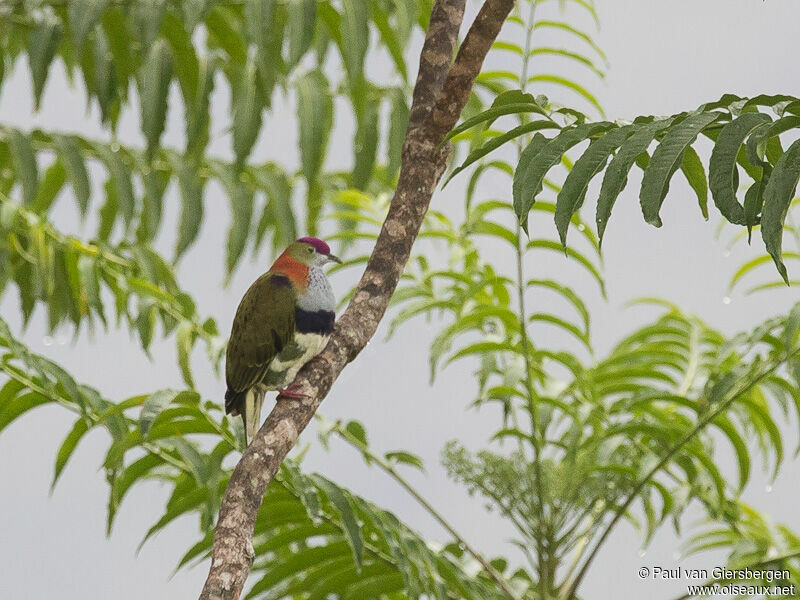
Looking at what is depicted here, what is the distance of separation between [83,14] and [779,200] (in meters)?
2.37

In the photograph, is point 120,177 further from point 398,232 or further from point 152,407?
point 398,232

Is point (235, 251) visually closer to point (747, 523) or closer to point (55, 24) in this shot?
point (55, 24)

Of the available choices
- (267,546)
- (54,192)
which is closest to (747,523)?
(267,546)

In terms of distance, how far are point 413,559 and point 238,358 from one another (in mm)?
800

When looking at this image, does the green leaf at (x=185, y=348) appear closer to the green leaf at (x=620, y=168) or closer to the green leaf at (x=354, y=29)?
the green leaf at (x=354, y=29)

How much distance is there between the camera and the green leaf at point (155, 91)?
348cm

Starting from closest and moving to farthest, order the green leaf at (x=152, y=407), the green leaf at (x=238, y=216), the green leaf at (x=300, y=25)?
1. the green leaf at (x=152, y=407)
2. the green leaf at (x=300, y=25)
3. the green leaf at (x=238, y=216)

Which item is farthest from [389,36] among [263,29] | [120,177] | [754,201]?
[754,201]

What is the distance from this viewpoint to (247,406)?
272 cm

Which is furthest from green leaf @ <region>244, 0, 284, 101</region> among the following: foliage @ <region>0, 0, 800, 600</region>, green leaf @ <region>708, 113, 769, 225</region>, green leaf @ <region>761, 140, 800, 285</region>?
green leaf @ <region>761, 140, 800, 285</region>

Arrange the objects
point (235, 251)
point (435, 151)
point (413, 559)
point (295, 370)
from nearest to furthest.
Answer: point (435, 151) < point (295, 370) < point (413, 559) < point (235, 251)

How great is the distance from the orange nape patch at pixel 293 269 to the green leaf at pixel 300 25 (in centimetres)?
81

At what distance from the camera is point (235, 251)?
152 inches

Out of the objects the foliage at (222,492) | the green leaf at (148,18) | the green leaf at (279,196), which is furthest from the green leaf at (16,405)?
the green leaf at (279,196)
